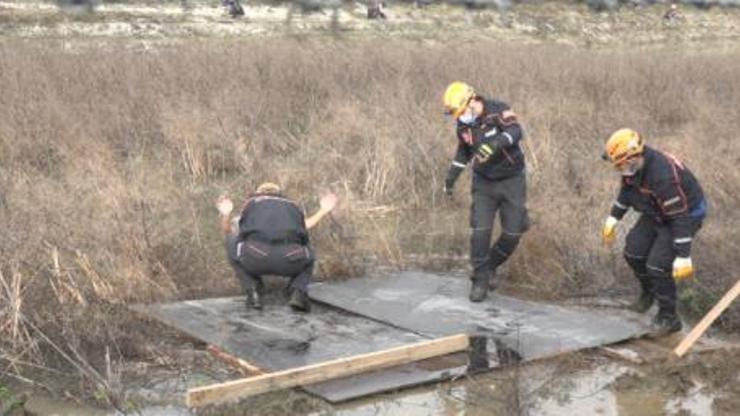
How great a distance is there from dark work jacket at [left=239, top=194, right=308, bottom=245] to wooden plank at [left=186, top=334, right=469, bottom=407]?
5.08 feet

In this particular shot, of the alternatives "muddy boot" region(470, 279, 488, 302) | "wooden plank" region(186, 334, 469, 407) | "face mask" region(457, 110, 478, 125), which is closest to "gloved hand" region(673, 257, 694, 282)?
"wooden plank" region(186, 334, 469, 407)

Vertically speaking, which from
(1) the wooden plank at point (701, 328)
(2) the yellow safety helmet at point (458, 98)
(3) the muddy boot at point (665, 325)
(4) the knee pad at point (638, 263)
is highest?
(2) the yellow safety helmet at point (458, 98)

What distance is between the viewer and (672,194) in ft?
22.4

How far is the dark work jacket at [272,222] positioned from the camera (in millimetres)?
7668

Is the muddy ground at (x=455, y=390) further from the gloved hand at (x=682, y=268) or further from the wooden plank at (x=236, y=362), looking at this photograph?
the gloved hand at (x=682, y=268)

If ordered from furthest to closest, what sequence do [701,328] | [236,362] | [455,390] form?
[701,328], [236,362], [455,390]

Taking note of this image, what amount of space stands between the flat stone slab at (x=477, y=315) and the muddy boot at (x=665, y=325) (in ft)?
0.27

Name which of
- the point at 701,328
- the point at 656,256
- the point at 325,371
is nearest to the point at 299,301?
the point at 325,371

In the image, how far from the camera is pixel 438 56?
66.6 feet

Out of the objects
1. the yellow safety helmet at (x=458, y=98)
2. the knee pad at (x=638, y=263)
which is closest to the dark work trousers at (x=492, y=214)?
the yellow safety helmet at (x=458, y=98)

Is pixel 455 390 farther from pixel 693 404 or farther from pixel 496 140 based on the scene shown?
pixel 496 140

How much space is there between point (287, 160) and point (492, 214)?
17.9 feet

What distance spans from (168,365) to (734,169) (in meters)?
7.28

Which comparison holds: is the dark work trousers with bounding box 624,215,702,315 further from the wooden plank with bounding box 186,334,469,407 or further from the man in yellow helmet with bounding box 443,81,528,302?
the wooden plank with bounding box 186,334,469,407
